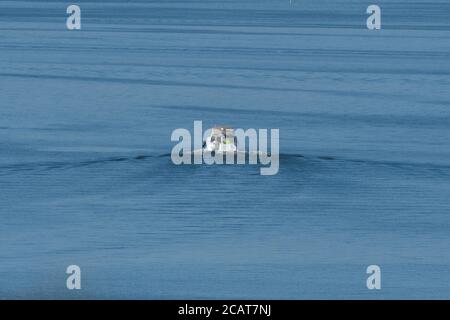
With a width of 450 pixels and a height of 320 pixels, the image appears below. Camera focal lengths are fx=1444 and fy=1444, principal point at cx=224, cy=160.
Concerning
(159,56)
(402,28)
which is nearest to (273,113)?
(159,56)

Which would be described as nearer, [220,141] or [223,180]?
[223,180]

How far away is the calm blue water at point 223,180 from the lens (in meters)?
26.5

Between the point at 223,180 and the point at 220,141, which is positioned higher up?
the point at 220,141

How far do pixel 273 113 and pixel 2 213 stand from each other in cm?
1799

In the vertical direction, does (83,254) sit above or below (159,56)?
below

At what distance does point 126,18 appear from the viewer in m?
101

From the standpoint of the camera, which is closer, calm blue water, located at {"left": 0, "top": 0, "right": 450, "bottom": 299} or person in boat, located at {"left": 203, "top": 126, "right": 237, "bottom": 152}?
calm blue water, located at {"left": 0, "top": 0, "right": 450, "bottom": 299}

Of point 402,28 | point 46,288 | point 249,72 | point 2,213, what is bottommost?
point 46,288

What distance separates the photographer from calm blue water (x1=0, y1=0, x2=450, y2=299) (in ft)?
87.0

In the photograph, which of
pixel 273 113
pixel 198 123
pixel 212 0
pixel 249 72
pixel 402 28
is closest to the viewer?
pixel 198 123

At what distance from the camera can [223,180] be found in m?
34.2

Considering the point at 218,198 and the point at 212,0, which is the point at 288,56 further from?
the point at 212,0

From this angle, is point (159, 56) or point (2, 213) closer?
point (2, 213)

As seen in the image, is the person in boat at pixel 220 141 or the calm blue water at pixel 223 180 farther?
the person in boat at pixel 220 141
